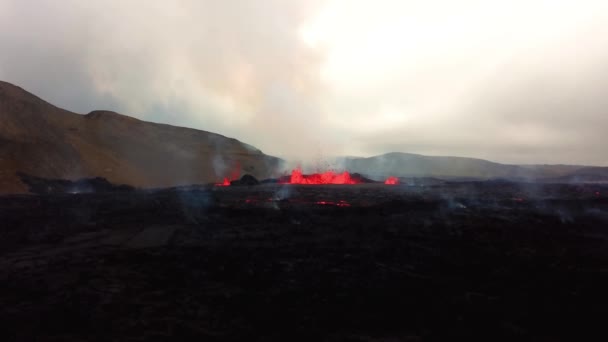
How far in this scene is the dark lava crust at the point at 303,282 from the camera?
8164 millimetres

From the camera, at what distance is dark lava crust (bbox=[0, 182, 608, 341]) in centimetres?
816

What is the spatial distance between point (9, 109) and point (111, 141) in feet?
72.2

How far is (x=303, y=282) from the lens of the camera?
11.6 meters

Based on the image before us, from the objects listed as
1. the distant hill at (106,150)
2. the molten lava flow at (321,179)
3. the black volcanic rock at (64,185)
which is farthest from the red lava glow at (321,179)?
the black volcanic rock at (64,185)

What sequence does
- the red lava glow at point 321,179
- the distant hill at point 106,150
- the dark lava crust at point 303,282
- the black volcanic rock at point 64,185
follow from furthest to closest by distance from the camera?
the red lava glow at point 321,179 < the distant hill at point 106,150 < the black volcanic rock at point 64,185 < the dark lava crust at point 303,282

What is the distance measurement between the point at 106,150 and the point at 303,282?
8857 centimetres

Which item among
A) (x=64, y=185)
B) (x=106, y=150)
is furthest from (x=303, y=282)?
(x=106, y=150)

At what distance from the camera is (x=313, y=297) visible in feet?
33.6

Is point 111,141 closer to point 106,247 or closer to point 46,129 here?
point 46,129

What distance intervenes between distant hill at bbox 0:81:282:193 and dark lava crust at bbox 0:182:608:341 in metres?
51.1

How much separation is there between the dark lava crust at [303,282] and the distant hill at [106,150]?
168ft

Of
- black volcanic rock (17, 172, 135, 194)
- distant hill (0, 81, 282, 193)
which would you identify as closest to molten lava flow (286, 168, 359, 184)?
distant hill (0, 81, 282, 193)

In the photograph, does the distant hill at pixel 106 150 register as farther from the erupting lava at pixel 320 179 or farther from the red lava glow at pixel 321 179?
the red lava glow at pixel 321 179

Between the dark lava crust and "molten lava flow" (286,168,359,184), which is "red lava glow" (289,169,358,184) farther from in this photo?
the dark lava crust
